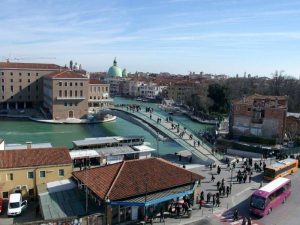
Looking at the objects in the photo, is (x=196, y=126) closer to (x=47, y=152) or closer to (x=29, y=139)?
(x=29, y=139)

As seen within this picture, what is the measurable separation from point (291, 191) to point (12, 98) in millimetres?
48784

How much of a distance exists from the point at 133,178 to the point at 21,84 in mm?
47296

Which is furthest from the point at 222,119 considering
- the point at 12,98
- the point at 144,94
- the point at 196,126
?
the point at 144,94

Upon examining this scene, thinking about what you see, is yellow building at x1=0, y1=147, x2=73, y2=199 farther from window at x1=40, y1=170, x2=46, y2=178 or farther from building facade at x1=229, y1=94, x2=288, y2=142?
building facade at x1=229, y1=94, x2=288, y2=142

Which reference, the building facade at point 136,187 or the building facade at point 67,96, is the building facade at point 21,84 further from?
the building facade at point 136,187

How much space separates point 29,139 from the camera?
1468 inches

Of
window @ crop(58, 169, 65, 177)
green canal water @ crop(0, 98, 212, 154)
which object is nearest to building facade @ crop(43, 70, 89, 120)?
green canal water @ crop(0, 98, 212, 154)

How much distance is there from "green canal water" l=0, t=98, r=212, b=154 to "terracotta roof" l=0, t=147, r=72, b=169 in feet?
44.9

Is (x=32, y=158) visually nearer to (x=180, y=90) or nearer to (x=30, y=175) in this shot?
(x=30, y=175)

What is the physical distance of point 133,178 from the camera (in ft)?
48.5

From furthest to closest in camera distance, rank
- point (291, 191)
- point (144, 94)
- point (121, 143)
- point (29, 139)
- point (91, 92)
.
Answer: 1. point (144, 94)
2. point (91, 92)
3. point (29, 139)
4. point (121, 143)
5. point (291, 191)

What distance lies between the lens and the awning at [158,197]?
13.6 metres

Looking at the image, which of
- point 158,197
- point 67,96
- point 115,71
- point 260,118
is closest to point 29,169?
point 158,197

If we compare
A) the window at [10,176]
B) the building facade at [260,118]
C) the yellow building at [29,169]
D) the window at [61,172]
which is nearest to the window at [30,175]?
the yellow building at [29,169]
